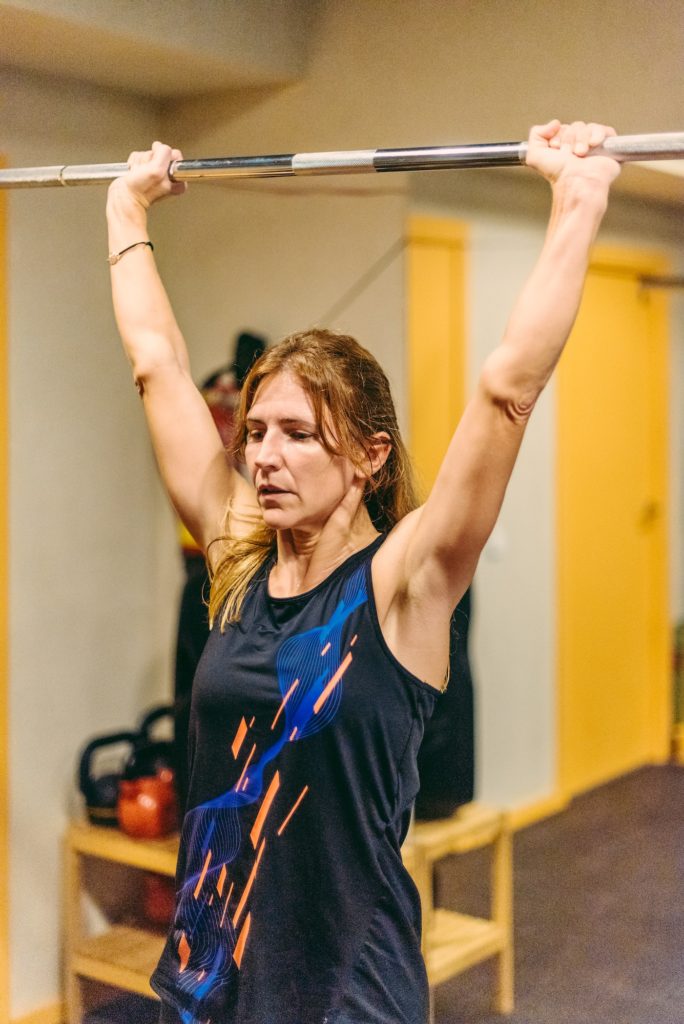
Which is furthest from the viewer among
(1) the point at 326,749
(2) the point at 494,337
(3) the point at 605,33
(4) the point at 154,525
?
(2) the point at 494,337

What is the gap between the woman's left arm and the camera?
1229 mm

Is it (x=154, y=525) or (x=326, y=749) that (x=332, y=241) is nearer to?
(x=154, y=525)

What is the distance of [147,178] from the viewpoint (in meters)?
1.65

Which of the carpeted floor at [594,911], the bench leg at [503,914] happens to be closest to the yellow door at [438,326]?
the bench leg at [503,914]

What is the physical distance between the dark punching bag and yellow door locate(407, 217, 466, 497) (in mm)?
733

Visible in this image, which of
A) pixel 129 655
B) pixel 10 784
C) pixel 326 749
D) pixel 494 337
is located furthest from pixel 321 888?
pixel 494 337

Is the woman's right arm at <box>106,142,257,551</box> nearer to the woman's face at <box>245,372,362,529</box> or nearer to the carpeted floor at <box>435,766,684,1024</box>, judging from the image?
the woman's face at <box>245,372,362,529</box>

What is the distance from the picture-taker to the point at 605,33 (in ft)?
6.81

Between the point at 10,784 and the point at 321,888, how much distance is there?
4.63 feet

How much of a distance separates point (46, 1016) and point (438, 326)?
2.01 m

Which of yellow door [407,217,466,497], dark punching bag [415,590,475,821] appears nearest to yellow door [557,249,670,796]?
yellow door [407,217,466,497]

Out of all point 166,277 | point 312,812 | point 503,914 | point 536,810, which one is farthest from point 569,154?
point 536,810

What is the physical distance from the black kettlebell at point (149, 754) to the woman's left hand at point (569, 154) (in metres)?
1.68

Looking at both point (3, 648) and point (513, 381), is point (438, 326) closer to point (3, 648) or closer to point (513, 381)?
point (3, 648)
